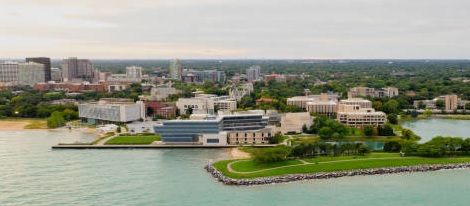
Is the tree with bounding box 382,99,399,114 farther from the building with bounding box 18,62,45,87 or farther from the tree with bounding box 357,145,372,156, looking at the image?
the building with bounding box 18,62,45,87

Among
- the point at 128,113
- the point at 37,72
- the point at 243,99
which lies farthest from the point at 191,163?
A: the point at 37,72

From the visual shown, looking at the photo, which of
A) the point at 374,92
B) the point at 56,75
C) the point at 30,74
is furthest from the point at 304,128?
the point at 56,75

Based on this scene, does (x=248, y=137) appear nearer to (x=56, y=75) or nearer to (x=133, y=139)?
(x=133, y=139)

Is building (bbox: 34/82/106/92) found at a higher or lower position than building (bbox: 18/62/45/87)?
lower

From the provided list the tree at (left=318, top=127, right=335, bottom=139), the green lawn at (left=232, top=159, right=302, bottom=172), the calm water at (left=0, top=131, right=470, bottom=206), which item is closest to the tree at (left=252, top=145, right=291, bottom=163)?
the green lawn at (left=232, top=159, right=302, bottom=172)

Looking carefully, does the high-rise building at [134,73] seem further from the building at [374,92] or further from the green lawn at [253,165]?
the green lawn at [253,165]

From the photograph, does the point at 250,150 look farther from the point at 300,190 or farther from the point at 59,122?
the point at 59,122
